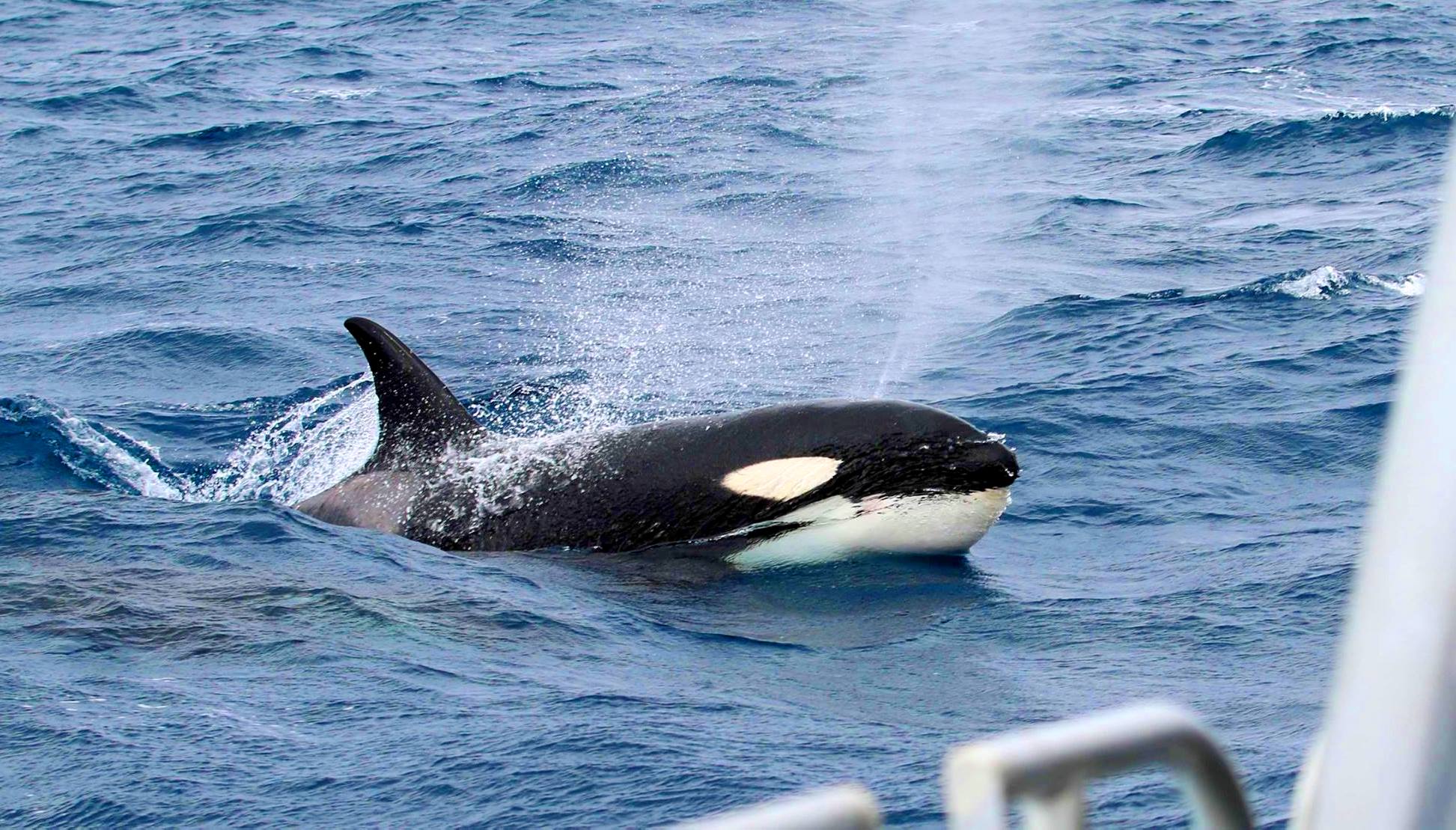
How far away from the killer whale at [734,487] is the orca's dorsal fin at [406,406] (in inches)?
0.7

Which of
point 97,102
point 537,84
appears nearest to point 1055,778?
point 537,84

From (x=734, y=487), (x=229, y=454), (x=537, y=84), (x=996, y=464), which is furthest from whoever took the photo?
(x=537, y=84)

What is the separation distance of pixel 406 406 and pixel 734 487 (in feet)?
7.20

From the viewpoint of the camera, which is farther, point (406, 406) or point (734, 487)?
point (406, 406)

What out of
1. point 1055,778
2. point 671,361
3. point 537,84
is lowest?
point 671,361

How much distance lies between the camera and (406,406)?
9844mm

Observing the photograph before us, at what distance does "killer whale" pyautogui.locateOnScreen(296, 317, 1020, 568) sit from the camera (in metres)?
8.86

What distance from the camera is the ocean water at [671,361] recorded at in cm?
643

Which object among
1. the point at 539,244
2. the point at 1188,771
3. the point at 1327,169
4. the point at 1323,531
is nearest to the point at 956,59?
the point at 1327,169

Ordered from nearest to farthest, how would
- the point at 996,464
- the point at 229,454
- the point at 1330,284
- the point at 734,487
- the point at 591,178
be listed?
the point at 996,464, the point at 734,487, the point at 229,454, the point at 1330,284, the point at 591,178

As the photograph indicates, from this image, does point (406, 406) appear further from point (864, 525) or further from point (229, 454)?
point (229, 454)

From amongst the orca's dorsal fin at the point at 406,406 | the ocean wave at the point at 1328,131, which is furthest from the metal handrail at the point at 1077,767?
the ocean wave at the point at 1328,131

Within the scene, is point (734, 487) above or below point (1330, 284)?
above

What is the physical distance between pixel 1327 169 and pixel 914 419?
14362mm
